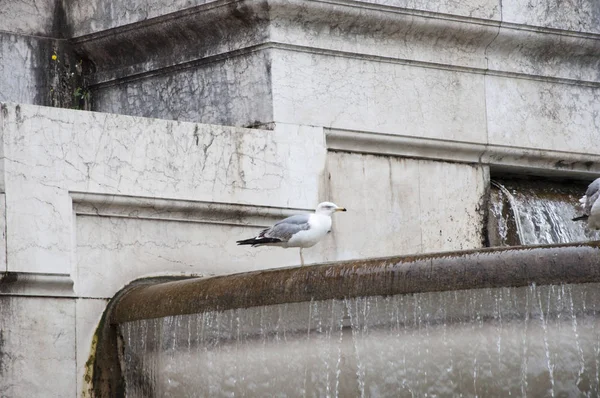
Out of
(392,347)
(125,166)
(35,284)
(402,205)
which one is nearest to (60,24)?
(125,166)

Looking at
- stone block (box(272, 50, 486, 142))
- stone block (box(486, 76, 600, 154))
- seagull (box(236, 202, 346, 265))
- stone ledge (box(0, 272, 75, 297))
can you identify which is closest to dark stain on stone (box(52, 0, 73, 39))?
stone block (box(272, 50, 486, 142))

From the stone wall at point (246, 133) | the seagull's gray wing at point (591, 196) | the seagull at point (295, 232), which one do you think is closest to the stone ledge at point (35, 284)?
the stone wall at point (246, 133)

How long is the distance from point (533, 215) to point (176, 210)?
9.29 ft

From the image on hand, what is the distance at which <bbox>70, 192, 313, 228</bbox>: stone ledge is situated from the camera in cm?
923

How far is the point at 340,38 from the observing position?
34.5ft

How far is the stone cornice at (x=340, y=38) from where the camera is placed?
10.3 m

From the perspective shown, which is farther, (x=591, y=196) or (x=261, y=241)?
(x=261, y=241)

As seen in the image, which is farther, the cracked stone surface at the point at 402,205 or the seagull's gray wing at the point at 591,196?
the cracked stone surface at the point at 402,205

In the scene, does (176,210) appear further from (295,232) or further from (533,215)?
(533,215)

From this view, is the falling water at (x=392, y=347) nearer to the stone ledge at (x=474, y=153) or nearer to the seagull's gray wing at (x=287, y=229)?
the seagull's gray wing at (x=287, y=229)

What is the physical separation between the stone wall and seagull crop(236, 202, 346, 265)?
79 cm

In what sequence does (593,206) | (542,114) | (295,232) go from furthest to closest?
(542,114), (295,232), (593,206)

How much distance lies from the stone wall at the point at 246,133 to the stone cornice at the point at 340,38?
0.04 ft

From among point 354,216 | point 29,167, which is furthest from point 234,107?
point 29,167
